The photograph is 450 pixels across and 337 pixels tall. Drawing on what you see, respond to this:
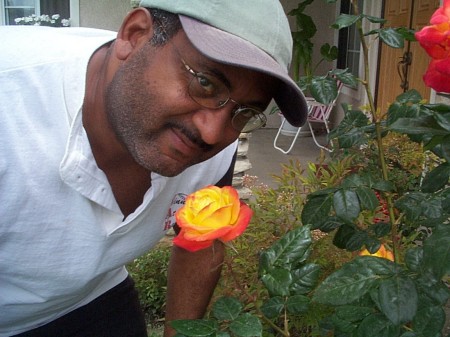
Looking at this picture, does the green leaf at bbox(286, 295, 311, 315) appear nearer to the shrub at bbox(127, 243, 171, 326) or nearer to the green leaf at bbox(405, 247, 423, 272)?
the green leaf at bbox(405, 247, 423, 272)

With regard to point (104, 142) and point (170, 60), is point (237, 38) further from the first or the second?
point (104, 142)

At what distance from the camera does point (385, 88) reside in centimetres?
640

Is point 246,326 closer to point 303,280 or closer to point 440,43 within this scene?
point 303,280

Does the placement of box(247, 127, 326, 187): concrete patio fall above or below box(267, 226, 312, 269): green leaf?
below

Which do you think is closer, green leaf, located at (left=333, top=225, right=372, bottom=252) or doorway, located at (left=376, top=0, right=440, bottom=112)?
green leaf, located at (left=333, top=225, right=372, bottom=252)

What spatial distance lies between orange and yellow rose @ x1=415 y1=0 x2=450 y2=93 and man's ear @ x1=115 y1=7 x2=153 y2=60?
61cm

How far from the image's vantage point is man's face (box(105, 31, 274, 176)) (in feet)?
4.27

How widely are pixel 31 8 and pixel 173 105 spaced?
748 centimetres

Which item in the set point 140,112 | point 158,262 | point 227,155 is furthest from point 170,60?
point 158,262

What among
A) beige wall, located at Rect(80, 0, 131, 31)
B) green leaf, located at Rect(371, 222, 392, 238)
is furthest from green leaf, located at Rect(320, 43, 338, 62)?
green leaf, located at Rect(371, 222, 392, 238)

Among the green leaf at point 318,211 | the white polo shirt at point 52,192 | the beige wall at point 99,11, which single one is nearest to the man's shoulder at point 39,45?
the white polo shirt at point 52,192

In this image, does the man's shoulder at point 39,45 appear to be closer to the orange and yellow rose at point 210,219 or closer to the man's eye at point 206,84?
the man's eye at point 206,84

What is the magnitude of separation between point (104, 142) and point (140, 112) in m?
0.24

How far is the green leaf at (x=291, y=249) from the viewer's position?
1.09 metres
